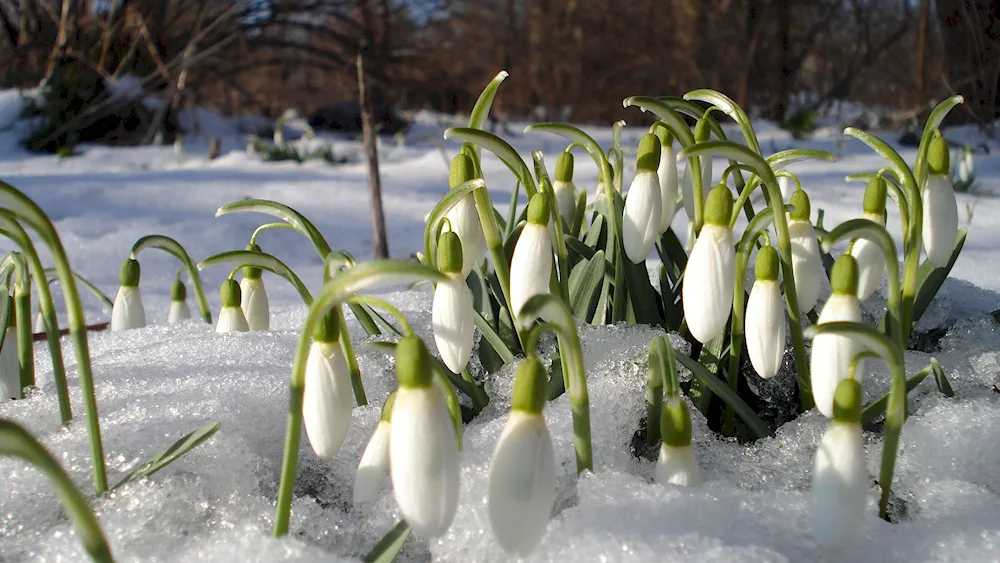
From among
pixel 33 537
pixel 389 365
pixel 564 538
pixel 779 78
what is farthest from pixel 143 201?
pixel 779 78

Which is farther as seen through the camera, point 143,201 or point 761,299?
point 143,201

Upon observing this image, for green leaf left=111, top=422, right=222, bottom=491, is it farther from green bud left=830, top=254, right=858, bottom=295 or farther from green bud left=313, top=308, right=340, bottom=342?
green bud left=830, top=254, right=858, bottom=295

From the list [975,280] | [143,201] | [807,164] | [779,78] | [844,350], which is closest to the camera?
[844,350]

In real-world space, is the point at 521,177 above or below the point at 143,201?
above

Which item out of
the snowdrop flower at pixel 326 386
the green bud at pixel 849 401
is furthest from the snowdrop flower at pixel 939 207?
the snowdrop flower at pixel 326 386

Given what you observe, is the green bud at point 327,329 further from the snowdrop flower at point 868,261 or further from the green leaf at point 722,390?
the snowdrop flower at point 868,261

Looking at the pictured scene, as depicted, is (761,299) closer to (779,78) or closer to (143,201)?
(143,201)

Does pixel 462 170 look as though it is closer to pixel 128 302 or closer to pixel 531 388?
pixel 531 388
